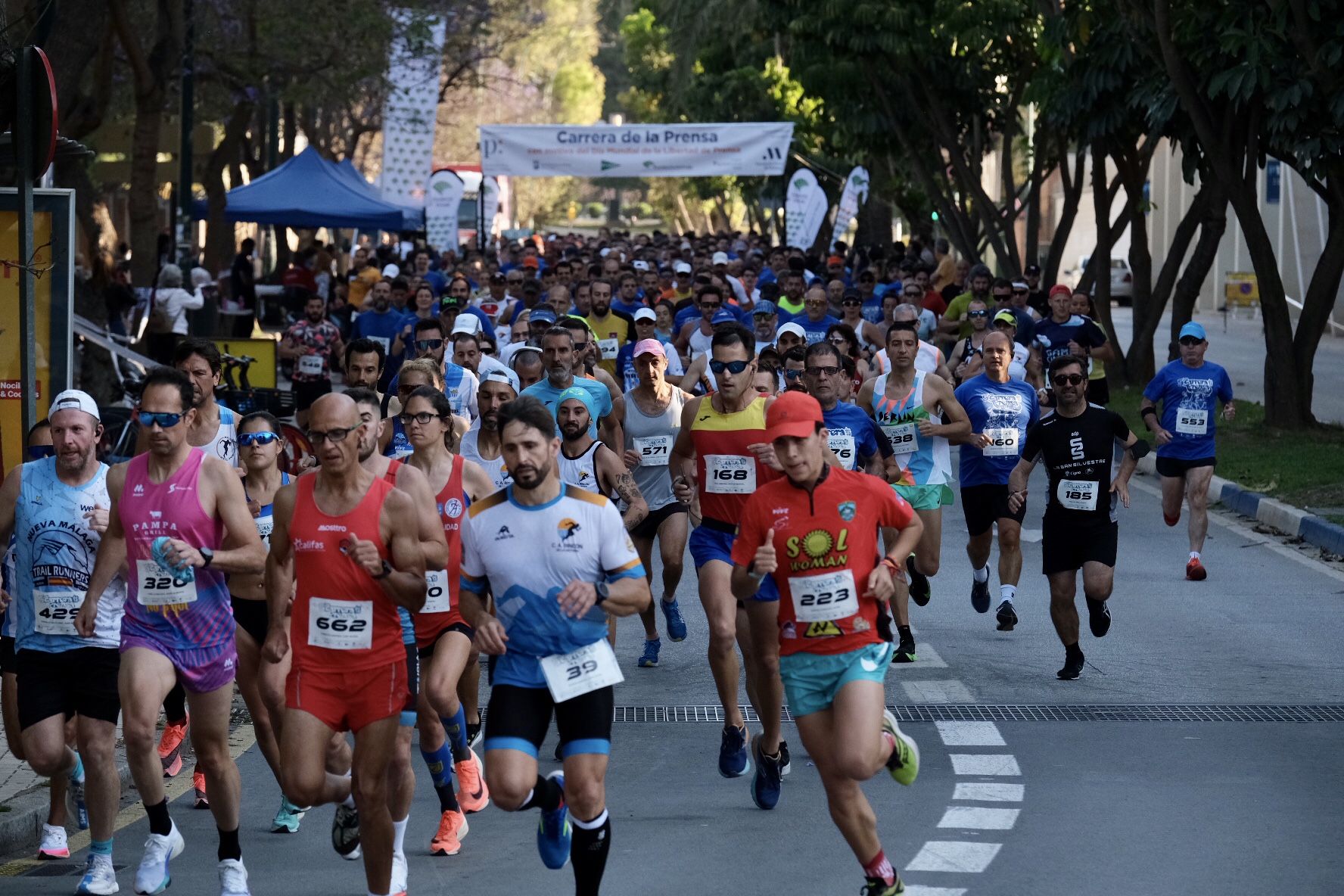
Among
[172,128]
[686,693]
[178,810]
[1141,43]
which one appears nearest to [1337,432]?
[1141,43]

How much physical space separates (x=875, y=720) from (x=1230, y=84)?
1377cm

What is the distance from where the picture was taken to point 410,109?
34.4 meters

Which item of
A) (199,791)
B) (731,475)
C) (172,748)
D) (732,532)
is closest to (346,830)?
(199,791)

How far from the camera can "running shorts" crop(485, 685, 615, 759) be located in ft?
20.6

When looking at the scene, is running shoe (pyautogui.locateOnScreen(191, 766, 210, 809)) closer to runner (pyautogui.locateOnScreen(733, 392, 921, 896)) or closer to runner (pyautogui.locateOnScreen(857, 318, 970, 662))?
runner (pyautogui.locateOnScreen(733, 392, 921, 896))

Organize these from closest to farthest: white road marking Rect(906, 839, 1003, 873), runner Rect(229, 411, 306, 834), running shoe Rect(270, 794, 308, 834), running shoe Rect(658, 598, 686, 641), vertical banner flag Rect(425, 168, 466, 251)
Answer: white road marking Rect(906, 839, 1003, 873)
runner Rect(229, 411, 306, 834)
running shoe Rect(270, 794, 308, 834)
running shoe Rect(658, 598, 686, 641)
vertical banner flag Rect(425, 168, 466, 251)

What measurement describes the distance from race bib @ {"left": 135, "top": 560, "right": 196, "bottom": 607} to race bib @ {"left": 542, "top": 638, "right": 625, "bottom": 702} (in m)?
1.44

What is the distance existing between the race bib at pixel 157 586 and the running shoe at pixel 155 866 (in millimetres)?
821

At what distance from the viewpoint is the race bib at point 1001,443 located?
39.6 feet

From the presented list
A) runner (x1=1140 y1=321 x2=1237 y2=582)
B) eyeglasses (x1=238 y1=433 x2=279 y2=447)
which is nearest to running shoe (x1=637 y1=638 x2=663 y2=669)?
eyeglasses (x1=238 y1=433 x2=279 y2=447)

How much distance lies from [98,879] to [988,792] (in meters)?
3.57

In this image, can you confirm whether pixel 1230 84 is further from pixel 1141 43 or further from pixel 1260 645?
pixel 1260 645

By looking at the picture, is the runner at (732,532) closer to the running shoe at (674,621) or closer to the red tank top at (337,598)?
the running shoe at (674,621)

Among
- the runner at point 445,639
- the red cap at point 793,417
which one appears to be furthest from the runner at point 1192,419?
the red cap at point 793,417
